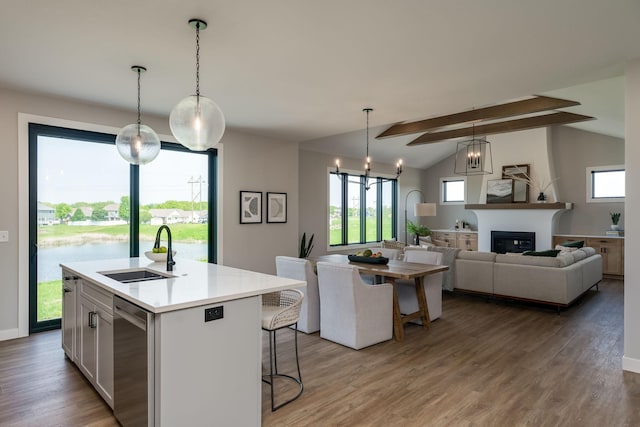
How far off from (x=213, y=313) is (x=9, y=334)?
3321mm

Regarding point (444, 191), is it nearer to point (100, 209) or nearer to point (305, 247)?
point (305, 247)

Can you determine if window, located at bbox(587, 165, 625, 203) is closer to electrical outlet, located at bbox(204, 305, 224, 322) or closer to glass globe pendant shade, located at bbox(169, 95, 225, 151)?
glass globe pendant shade, located at bbox(169, 95, 225, 151)

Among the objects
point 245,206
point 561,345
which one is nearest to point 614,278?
point 561,345

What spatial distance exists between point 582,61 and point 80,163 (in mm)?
5218

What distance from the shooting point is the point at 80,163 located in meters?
4.48

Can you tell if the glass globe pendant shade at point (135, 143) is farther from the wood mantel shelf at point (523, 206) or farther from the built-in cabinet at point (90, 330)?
the wood mantel shelf at point (523, 206)

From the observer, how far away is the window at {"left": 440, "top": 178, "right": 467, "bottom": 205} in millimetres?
10617

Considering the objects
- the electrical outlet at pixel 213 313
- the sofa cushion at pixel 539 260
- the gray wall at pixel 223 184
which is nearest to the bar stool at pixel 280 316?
the electrical outlet at pixel 213 313

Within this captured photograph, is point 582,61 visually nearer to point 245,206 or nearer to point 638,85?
point 638,85

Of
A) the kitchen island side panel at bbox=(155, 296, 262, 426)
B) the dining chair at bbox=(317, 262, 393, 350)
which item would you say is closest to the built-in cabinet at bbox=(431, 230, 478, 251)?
the dining chair at bbox=(317, 262, 393, 350)

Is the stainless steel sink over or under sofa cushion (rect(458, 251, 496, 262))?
over

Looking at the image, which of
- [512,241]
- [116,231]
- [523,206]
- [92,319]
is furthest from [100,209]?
[512,241]

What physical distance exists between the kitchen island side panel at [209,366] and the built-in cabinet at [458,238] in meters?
8.78

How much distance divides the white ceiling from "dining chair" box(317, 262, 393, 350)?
1902 millimetres
